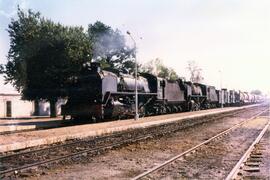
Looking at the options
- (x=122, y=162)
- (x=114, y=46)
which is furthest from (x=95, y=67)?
(x=114, y=46)

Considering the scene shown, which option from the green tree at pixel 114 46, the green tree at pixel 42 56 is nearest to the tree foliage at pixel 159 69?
the green tree at pixel 114 46

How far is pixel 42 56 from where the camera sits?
4084cm

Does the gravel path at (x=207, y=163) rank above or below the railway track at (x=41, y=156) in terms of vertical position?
below

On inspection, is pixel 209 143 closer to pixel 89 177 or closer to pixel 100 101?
pixel 89 177

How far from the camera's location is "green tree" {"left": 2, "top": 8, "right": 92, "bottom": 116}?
4075 centimetres

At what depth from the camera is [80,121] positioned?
2911cm

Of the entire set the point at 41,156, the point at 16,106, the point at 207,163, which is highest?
the point at 16,106

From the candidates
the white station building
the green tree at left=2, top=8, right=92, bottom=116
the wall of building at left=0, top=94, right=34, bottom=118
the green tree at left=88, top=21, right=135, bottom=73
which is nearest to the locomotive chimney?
the green tree at left=2, top=8, right=92, bottom=116

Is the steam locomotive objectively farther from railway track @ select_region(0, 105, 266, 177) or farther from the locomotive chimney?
railway track @ select_region(0, 105, 266, 177)

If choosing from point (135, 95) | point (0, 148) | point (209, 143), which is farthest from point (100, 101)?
point (0, 148)

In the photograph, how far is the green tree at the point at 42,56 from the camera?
134 feet

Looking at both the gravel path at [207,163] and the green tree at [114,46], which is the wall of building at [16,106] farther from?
the gravel path at [207,163]

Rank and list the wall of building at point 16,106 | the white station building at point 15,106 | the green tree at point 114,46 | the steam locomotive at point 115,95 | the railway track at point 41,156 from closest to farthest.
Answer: the railway track at point 41,156 < the steam locomotive at point 115,95 < the white station building at point 15,106 < the wall of building at point 16,106 < the green tree at point 114,46

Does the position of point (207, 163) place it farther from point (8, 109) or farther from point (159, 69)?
point (159, 69)
